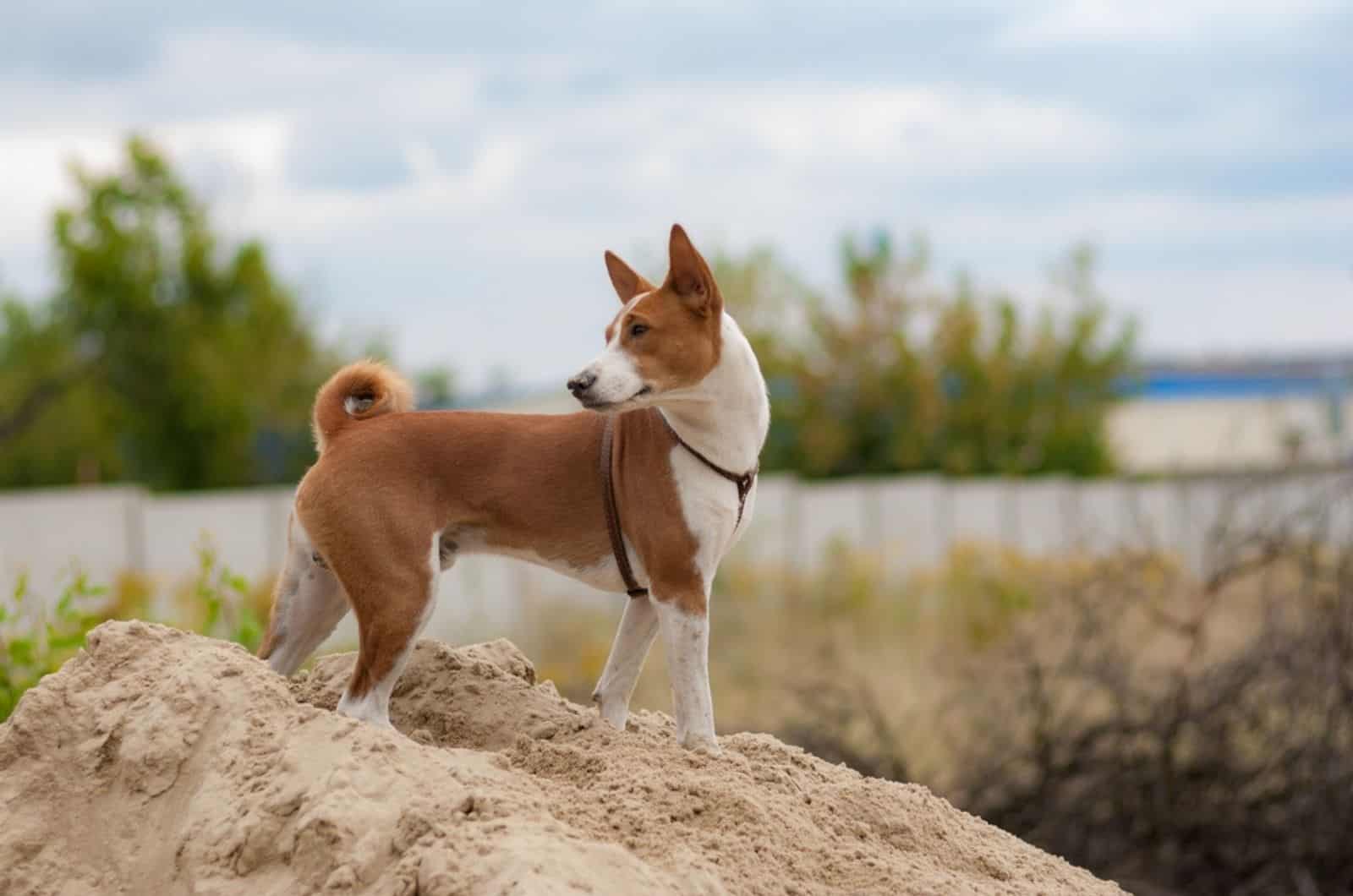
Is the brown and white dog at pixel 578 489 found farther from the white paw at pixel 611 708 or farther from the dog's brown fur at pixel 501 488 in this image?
the white paw at pixel 611 708

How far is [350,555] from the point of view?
13.8 feet

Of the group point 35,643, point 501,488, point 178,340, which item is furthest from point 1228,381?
point 501,488

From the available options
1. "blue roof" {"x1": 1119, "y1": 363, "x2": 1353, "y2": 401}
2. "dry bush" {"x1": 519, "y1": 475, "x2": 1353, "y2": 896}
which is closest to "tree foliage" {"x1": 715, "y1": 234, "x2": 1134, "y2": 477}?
"blue roof" {"x1": 1119, "y1": 363, "x2": 1353, "y2": 401}

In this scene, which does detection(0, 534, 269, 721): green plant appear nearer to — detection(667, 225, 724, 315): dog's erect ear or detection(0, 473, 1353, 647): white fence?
detection(667, 225, 724, 315): dog's erect ear

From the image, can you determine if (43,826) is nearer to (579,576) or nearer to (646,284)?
(579,576)

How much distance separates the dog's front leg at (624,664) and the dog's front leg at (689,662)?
34 cm

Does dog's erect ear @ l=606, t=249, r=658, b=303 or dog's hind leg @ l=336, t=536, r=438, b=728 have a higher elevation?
dog's erect ear @ l=606, t=249, r=658, b=303

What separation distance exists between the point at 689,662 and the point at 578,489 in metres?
0.54

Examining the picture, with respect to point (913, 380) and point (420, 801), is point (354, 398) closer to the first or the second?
point (420, 801)

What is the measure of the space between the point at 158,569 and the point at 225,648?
14.3 meters

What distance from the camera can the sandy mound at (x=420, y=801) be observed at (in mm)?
3387

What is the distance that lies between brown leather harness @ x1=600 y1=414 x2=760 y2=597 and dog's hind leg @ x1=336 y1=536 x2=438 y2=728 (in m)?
0.49

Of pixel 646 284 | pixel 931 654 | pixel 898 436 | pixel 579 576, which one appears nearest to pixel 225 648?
pixel 579 576

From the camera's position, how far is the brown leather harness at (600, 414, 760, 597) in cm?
436
